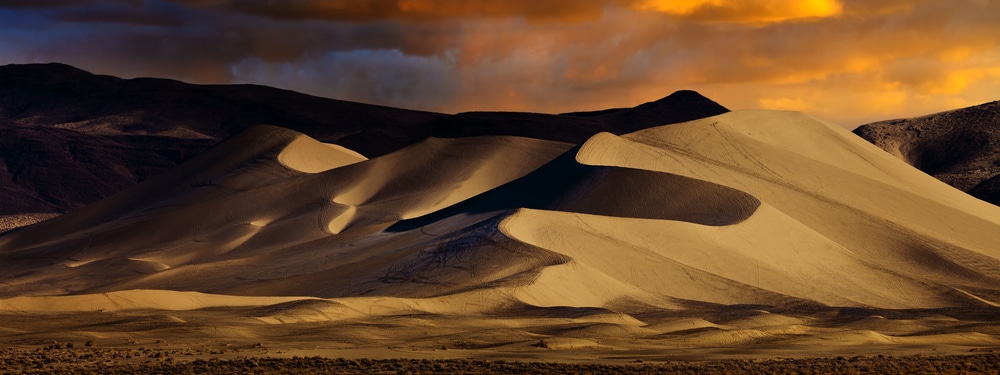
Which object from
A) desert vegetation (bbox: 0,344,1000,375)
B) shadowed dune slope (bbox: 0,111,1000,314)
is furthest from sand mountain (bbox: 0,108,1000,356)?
desert vegetation (bbox: 0,344,1000,375)

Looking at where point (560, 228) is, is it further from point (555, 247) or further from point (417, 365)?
point (417, 365)

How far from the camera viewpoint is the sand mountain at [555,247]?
210 feet

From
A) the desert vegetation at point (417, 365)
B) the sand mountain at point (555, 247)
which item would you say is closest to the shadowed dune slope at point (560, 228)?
the sand mountain at point (555, 247)

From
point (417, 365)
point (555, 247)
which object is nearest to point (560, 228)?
point (555, 247)

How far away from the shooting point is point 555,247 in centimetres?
8356

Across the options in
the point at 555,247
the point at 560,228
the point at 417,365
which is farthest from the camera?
the point at 560,228

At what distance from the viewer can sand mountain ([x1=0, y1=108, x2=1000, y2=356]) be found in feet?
210

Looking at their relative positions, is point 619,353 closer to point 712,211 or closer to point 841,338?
point 841,338

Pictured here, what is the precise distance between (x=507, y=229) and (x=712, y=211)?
18540mm

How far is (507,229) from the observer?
85.4 m

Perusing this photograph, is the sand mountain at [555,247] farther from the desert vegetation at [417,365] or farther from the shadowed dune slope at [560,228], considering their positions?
the desert vegetation at [417,365]

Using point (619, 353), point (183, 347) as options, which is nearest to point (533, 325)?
point (619, 353)

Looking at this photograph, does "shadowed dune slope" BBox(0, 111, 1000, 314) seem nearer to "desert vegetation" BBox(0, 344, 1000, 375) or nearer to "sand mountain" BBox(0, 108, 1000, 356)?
"sand mountain" BBox(0, 108, 1000, 356)

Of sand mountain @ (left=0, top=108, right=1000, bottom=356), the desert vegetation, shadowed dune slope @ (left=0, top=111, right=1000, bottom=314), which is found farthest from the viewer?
shadowed dune slope @ (left=0, top=111, right=1000, bottom=314)
